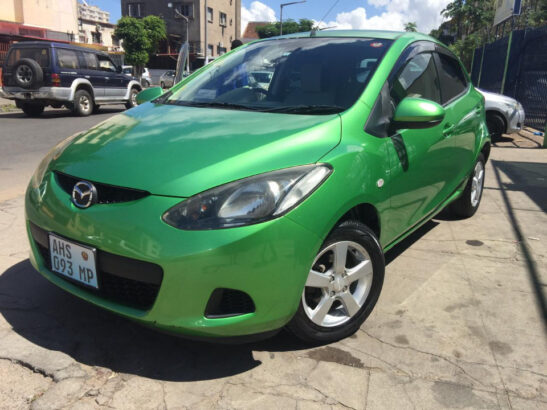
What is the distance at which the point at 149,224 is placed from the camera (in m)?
1.91

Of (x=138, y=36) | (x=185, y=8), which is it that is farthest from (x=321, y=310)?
(x=185, y=8)

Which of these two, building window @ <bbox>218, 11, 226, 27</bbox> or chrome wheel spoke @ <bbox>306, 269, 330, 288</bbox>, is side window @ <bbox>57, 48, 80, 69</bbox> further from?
building window @ <bbox>218, 11, 226, 27</bbox>

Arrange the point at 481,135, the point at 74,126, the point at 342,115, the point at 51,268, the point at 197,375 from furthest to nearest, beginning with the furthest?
1. the point at 74,126
2. the point at 481,135
3. the point at 342,115
4. the point at 51,268
5. the point at 197,375

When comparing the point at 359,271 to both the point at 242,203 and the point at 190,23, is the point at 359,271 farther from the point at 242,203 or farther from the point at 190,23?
the point at 190,23

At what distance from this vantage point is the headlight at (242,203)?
1.91m

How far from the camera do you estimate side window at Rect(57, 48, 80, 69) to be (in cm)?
1197

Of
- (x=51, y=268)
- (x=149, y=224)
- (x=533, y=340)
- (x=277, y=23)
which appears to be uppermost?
(x=277, y=23)

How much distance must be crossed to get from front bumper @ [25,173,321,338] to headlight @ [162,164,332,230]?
4 cm

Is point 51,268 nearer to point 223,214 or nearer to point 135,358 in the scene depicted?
point 135,358

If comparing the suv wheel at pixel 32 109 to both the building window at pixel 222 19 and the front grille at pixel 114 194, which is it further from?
the building window at pixel 222 19

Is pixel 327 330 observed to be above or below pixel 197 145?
below

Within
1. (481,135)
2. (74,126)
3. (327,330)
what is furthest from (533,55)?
(327,330)

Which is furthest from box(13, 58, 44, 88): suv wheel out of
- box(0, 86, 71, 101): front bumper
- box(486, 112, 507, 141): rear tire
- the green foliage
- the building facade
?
the green foliage

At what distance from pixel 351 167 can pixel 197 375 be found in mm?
1182
